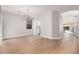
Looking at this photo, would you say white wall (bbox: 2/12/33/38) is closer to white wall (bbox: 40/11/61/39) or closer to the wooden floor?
the wooden floor

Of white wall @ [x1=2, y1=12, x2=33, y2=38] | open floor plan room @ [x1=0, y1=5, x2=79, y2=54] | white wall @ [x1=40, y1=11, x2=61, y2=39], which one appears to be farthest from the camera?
white wall @ [x1=2, y1=12, x2=33, y2=38]

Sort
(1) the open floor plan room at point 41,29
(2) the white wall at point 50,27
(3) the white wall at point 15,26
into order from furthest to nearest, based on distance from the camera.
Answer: (3) the white wall at point 15,26 < (2) the white wall at point 50,27 < (1) the open floor plan room at point 41,29

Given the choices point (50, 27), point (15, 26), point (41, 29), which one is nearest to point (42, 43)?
point (41, 29)

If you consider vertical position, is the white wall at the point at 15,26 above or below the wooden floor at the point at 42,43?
above

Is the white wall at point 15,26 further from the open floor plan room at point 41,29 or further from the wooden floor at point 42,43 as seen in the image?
the wooden floor at point 42,43

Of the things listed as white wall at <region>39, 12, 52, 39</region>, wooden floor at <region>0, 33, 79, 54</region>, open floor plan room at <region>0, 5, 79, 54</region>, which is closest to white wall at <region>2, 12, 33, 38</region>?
open floor plan room at <region>0, 5, 79, 54</region>

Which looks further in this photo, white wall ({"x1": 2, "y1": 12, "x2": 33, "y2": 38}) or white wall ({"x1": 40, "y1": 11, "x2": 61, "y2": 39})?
white wall ({"x1": 2, "y1": 12, "x2": 33, "y2": 38})

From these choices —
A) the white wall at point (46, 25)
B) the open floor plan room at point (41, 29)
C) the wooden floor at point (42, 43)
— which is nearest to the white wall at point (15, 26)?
the open floor plan room at point (41, 29)

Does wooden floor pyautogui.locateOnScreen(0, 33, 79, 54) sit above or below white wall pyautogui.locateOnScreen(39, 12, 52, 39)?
below

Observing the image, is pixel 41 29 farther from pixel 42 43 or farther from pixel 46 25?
pixel 42 43


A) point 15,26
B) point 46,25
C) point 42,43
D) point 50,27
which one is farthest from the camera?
point 15,26

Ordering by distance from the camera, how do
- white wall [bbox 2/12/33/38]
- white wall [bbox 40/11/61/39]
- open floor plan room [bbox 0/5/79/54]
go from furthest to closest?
white wall [bbox 2/12/33/38]
white wall [bbox 40/11/61/39]
open floor plan room [bbox 0/5/79/54]

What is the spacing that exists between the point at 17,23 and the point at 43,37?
1.41 metres
